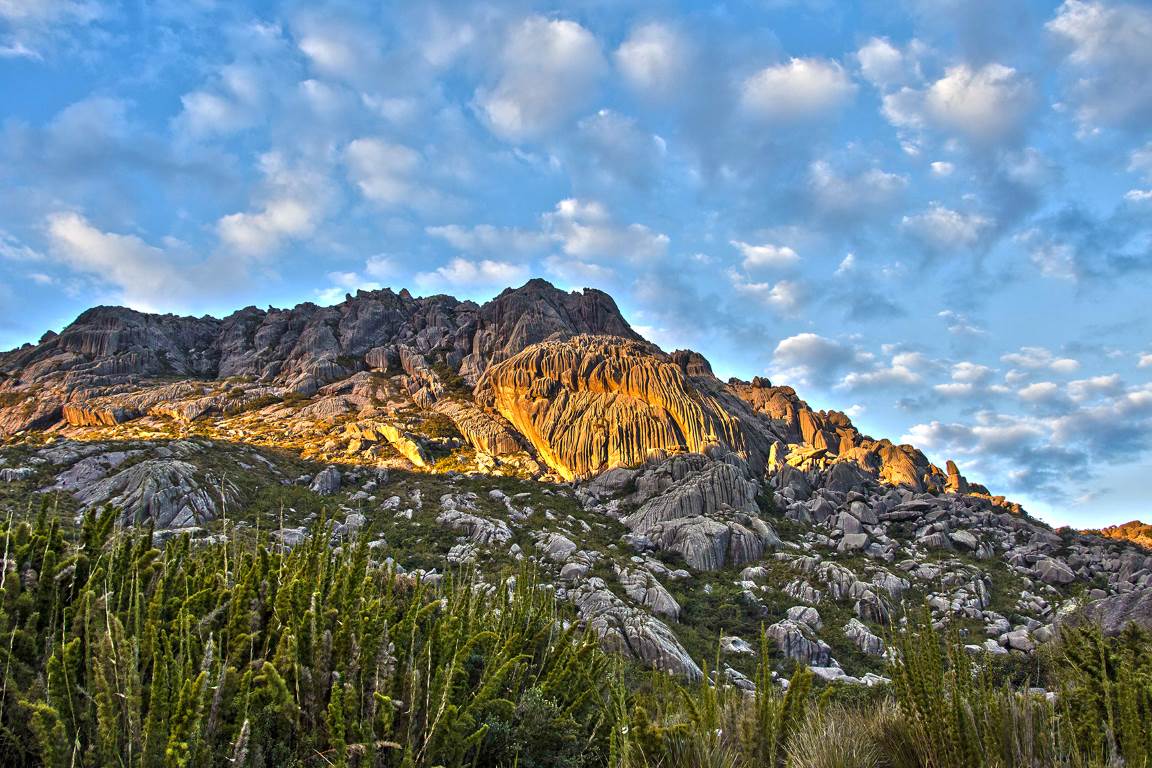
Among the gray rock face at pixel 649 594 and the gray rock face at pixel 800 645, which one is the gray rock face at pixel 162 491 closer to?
the gray rock face at pixel 649 594

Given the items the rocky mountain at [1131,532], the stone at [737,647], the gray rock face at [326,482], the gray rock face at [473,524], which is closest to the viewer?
the stone at [737,647]

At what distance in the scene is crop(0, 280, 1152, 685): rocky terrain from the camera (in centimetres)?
3897

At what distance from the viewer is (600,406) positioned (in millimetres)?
78125

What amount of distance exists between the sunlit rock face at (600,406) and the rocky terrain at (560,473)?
0.36 metres

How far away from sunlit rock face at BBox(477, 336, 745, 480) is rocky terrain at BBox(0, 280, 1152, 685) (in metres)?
0.36

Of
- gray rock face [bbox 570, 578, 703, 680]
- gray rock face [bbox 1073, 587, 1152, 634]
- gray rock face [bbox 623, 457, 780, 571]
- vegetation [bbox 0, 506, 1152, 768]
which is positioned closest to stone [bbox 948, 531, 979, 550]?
gray rock face [bbox 623, 457, 780, 571]

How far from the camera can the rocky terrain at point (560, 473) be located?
38969 mm

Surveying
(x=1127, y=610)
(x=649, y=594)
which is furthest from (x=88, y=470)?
(x=1127, y=610)

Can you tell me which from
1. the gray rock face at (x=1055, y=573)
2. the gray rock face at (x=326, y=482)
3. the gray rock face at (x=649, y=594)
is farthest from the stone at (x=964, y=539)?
the gray rock face at (x=326, y=482)

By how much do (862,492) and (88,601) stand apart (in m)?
82.9

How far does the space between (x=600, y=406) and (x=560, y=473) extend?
11642 millimetres

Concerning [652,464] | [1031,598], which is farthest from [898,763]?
[652,464]

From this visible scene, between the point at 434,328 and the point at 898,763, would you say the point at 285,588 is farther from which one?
the point at 434,328

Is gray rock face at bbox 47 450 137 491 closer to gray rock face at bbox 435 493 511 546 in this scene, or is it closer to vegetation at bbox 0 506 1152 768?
gray rock face at bbox 435 493 511 546
